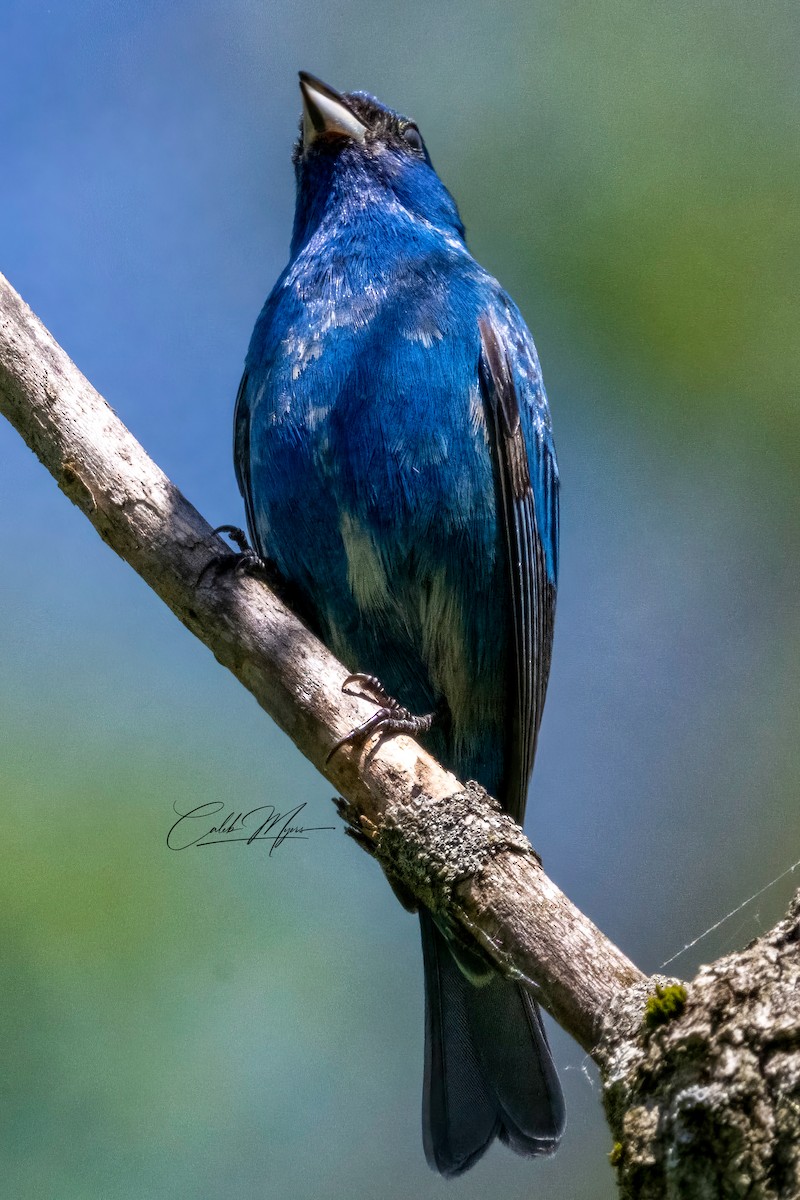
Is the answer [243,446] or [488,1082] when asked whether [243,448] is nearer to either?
[243,446]

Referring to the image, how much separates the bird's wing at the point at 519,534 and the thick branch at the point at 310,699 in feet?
3.70

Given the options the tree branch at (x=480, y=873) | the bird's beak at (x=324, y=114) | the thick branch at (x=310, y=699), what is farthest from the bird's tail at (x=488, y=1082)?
the bird's beak at (x=324, y=114)

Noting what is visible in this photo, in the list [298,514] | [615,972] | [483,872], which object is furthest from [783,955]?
[298,514]

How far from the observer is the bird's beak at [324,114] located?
16.9 feet

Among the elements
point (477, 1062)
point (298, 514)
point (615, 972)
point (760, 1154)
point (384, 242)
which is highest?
point (384, 242)

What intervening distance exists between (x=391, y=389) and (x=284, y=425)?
1.30 feet

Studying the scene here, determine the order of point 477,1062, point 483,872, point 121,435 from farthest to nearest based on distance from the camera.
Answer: point 477,1062
point 121,435
point 483,872

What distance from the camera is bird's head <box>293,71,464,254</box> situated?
5.03m

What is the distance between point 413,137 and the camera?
5.50 m

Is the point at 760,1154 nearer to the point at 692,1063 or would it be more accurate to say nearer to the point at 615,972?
the point at 692,1063

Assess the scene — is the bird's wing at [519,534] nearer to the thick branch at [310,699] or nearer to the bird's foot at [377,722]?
the bird's foot at [377,722]

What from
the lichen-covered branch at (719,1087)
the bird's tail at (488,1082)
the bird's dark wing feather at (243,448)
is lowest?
the lichen-covered branch at (719,1087)

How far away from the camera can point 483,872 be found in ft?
9.36

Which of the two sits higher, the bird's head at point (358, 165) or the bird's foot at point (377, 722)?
the bird's head at point (358, 165)
